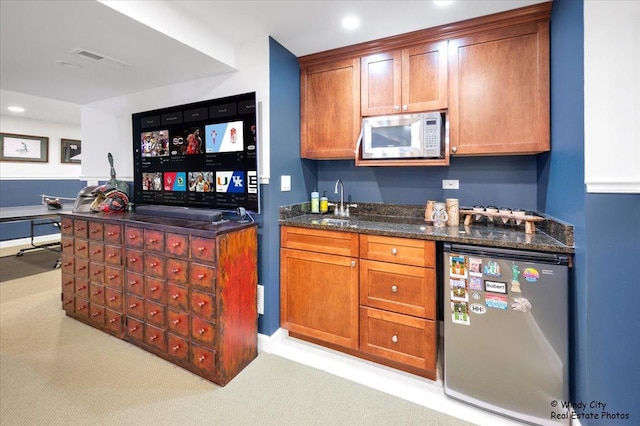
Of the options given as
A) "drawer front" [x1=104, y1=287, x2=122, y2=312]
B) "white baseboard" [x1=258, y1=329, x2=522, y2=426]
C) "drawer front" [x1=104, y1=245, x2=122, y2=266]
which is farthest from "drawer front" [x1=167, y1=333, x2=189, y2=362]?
"drawer front" [x1=104, y1=245, x2=122, y2=266]

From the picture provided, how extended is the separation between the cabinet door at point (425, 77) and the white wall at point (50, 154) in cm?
723

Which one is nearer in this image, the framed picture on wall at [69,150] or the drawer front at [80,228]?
the drawer front at [80,228]

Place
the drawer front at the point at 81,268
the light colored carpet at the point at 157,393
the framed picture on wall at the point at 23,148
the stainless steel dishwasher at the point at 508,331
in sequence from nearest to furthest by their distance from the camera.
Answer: the stainless steel dishwasher at the point at 508,331
the light colored carpet at the point at 157,393
the drawer front at the point at 81,268
the framed picture on wall at the point at 23,148

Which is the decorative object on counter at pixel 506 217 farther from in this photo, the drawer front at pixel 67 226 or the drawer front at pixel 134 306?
→ the drawer front at pixel 67 226

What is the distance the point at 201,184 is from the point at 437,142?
6.72 feet

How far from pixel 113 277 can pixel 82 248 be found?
56cm

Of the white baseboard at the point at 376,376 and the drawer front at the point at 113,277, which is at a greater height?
the drawer front at the point at 113,277

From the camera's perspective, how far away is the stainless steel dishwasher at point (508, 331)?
5.18 ft

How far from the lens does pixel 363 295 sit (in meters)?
2.14

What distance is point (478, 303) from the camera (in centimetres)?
172

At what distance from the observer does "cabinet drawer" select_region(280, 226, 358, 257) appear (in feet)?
7.12

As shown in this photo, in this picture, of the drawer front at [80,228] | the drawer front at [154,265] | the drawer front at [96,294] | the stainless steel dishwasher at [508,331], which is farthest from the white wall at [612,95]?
the drawer front at [80,228]

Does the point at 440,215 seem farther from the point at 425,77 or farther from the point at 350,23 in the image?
the point at 350,23

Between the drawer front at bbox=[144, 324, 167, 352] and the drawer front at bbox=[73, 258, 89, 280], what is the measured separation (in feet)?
3.14
